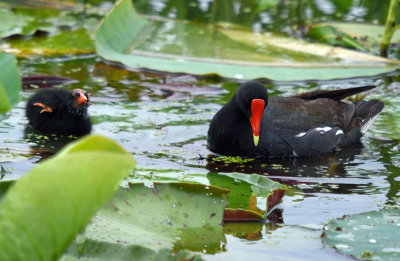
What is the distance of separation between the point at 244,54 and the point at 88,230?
433 cm

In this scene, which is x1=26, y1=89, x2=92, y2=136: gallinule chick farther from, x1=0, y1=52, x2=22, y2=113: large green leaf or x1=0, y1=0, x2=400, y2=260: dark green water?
x1=0, y1=52, x2=22, y2=113: large green leaf

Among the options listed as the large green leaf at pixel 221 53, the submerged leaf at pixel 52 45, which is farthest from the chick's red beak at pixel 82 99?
the submerged leaf at pixel 52 45

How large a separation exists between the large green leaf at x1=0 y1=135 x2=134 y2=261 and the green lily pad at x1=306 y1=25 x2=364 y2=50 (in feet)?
18.6

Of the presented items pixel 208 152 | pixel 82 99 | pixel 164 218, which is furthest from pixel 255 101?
pixel 164 218

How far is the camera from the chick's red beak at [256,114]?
4.60 meters

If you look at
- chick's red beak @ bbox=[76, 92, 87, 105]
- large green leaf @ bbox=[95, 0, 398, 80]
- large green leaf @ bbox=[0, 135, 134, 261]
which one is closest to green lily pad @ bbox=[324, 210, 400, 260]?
large green leaf @ bbox=[0, 135, 134, 261]

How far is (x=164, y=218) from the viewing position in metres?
2.85

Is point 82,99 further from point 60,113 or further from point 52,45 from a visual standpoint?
point 52,45

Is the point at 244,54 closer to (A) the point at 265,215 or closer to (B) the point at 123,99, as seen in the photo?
(B) the point at 123,99

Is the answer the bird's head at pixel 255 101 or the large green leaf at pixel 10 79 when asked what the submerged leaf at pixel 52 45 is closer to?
the bird's head at pixel 255 101

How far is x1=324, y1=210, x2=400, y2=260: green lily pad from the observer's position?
284 cm

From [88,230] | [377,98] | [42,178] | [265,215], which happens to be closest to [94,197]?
[42,178]

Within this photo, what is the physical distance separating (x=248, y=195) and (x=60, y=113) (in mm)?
2048

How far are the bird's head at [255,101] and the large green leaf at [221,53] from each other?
140 centimetres
